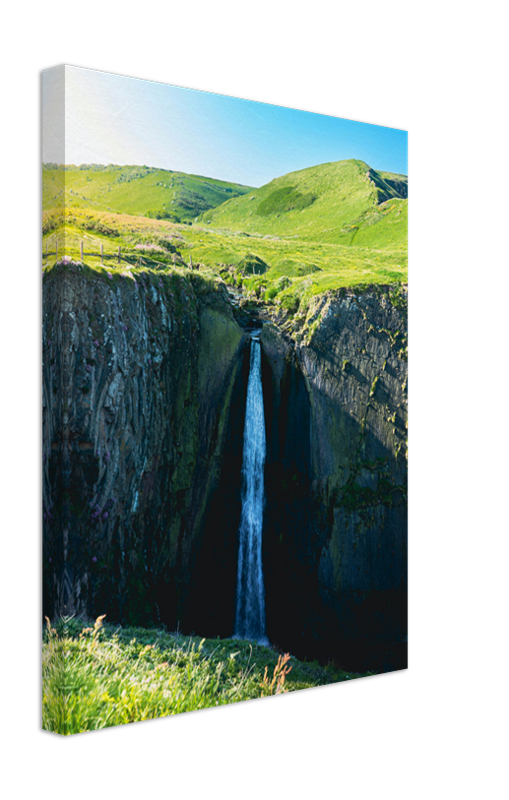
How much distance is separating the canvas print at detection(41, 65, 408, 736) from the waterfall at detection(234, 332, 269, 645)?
20mm

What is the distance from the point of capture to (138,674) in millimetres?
5863

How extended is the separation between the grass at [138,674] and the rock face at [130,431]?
205mm

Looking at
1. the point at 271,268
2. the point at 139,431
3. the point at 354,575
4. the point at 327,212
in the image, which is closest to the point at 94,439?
the point at 139,431

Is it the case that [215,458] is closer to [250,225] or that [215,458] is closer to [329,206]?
[250,225]

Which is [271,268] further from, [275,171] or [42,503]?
[42,503]

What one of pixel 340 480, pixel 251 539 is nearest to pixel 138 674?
pixel 251 539

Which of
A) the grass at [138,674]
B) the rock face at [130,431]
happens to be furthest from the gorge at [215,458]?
the grass at [138,674]

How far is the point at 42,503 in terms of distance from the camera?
5.85 m

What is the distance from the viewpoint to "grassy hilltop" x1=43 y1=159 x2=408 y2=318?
5.93 metres

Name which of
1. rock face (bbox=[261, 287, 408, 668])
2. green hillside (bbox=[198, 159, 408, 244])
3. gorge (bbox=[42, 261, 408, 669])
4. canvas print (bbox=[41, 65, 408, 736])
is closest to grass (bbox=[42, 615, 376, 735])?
canvas print (bbox=[41, 65, 408, 736])

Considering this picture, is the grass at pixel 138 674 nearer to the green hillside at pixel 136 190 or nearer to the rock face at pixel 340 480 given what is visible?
the rock face at pixel 340 480

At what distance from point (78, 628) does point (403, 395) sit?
4076mm

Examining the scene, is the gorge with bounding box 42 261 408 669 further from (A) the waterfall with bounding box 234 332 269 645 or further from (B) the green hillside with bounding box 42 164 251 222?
(B) the green hillside with bounding box 42 164 251 222

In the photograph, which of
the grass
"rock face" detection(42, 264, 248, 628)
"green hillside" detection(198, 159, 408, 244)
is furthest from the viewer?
"green hillside" detection(198, 159, 408, 244)
